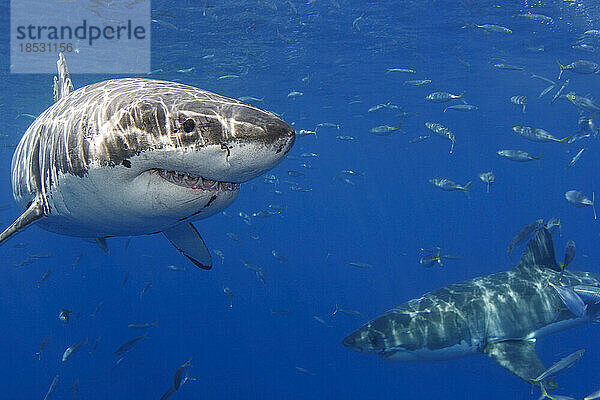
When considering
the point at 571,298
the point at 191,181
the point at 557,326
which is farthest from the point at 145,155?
the point at 557,326

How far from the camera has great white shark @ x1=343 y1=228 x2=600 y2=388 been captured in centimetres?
572

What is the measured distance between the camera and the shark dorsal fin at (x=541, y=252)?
6.32 meters

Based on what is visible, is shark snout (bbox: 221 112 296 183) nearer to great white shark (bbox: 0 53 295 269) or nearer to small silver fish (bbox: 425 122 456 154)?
great white shark (bbox: 0 53 295 269)

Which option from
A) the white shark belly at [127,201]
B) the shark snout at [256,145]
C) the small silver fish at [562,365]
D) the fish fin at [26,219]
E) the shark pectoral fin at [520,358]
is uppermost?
the shark snout at [256,145]

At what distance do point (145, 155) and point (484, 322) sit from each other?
17.6 ft

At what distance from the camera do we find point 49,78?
2114cm

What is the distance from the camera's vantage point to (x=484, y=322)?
5852 mm

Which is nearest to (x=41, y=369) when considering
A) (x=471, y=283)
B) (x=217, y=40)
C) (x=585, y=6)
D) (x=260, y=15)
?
(x=217, y=40)

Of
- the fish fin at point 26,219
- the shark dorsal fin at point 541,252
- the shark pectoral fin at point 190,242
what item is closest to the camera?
the fish fin at point 26,219

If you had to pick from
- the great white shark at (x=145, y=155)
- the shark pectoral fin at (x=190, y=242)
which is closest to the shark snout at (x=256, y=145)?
the great white shark at (x=145, y=155)

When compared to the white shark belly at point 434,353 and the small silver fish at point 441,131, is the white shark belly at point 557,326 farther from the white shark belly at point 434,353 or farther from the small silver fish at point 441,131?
the small silver fish at point 441,131

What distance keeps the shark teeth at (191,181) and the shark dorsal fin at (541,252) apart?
5.72 meters

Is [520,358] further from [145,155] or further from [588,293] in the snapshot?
[145,155]

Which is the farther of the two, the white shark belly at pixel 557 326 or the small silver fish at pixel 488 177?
the small silver fish at pixel 488 177
